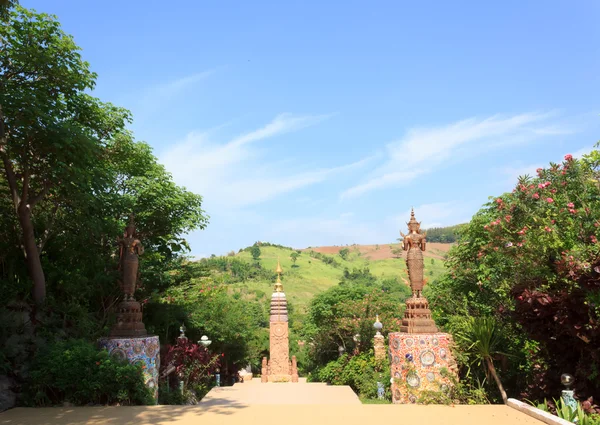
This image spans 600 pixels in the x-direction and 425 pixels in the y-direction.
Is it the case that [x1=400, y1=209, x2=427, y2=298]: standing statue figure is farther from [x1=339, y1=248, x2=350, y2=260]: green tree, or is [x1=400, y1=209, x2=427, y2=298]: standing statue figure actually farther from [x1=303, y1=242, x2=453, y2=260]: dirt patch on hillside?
[x1=339, y1=248, x2=350, y2=260]: green tree

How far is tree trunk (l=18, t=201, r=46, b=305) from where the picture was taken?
949 cm

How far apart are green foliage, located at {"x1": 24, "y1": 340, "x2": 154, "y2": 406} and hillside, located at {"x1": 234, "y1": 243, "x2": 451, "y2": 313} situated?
38.5 meters

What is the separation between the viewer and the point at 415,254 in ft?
28.1

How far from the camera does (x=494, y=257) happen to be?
11.3m

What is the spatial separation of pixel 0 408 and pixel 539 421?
8144 millimetres

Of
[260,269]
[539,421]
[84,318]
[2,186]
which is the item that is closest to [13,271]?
[84,318]

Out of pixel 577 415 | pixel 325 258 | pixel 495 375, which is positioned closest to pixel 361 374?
pixel 495 375

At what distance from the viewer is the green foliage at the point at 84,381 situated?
24.9 feet

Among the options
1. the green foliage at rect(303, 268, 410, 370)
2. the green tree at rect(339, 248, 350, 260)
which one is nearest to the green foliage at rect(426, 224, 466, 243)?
the green tree at rect(339, 248, 350, 260)

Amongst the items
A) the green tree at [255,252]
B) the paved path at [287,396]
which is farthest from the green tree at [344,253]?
the paved path at [287,396]

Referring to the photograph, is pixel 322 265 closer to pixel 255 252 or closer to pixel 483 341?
pixel 255 252

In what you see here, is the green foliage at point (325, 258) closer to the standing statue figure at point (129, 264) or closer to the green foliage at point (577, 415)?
the standing statue figure at point (129, 264)

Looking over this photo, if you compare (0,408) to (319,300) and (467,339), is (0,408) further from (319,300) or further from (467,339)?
(319,300)

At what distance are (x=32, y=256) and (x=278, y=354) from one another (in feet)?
36.0
